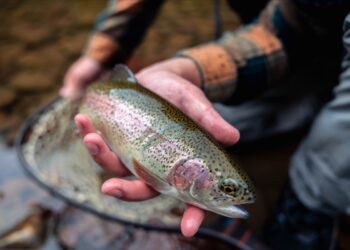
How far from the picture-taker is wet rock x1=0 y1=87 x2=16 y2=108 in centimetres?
251

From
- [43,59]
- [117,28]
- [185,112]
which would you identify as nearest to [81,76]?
[117,28]

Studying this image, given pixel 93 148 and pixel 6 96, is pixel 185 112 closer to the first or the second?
pixel 93 148

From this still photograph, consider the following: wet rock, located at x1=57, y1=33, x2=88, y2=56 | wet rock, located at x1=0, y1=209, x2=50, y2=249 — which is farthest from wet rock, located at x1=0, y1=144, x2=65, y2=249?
wet rock, located at x1=57, y1=33, x2=88, y2=56

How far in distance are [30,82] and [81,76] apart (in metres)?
0.89

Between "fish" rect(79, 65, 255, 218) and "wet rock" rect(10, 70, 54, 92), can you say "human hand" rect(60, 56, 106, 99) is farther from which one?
"wet rock" rect(10, 70, 54, 92)

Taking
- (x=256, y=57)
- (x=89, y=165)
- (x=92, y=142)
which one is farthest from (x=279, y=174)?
(x=92, y=142)

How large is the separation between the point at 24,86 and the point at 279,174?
1473 millimetres

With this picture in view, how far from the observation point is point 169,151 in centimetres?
106

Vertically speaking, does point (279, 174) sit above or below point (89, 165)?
below

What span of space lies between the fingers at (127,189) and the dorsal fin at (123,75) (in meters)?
0.34

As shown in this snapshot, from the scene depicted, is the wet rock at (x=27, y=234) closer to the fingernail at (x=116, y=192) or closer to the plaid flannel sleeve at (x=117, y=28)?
the plaid flannel sleeve at (x=117, y=28)

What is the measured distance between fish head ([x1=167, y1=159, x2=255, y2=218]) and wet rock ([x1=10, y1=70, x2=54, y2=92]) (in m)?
1.81

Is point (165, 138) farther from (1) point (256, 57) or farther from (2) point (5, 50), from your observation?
(2) point (5, 50)

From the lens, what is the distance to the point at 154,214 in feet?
5.00
